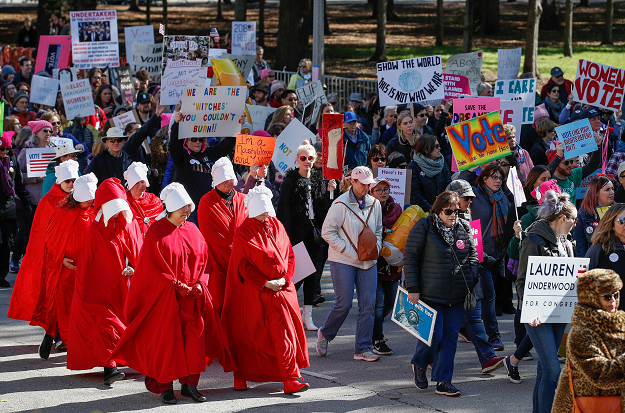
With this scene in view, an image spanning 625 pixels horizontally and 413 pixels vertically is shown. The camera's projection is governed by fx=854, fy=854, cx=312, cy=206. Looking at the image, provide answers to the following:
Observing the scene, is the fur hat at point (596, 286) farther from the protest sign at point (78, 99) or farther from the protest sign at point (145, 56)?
the protest sign at point (145, 56)

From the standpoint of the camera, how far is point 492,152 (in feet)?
31.1

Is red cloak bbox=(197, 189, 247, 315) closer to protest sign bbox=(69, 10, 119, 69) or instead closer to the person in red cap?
the person in red cap

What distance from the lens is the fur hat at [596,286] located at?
5207 millimetres

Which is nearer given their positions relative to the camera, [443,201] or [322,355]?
[443,201]

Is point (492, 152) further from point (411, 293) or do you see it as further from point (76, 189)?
point (76, 189)

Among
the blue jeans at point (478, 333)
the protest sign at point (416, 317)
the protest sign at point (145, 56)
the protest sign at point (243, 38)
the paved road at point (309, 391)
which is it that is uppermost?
the protest sign at point (243, 38)

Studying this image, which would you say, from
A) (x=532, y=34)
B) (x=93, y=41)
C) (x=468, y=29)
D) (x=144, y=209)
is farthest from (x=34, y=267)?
(x=468, y=29)

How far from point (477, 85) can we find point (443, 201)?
8.06 m

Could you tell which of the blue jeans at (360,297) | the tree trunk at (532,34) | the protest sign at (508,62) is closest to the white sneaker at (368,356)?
the blue jeans at (360,297)

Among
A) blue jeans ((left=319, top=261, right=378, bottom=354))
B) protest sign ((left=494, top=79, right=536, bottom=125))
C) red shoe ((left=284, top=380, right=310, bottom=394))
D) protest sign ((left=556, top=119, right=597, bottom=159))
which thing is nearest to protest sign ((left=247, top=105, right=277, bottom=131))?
protest sign ((left=494, top=79, right=536, bottom=125))

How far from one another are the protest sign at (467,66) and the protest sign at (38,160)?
7.08 meters

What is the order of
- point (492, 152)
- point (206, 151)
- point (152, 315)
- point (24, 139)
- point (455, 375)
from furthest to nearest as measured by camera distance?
point (24, 139), point (206, 151), point (492, 152), point (455, 375), point (152, 315)

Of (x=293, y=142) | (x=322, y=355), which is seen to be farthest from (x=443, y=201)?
(x=293, y=142)

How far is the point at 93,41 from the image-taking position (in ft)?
58.3
